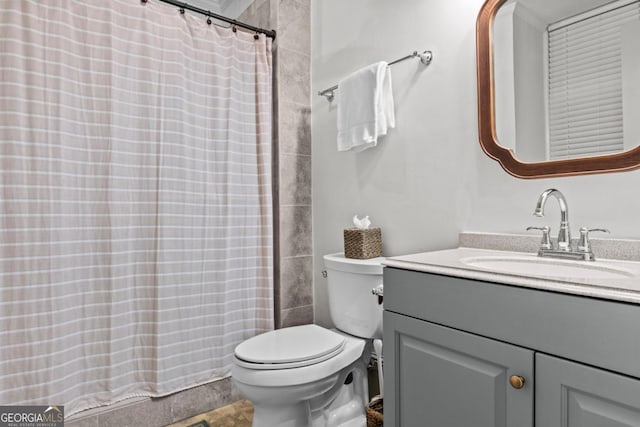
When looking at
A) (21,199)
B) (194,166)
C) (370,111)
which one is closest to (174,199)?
(194,166)

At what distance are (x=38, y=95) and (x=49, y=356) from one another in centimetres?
106

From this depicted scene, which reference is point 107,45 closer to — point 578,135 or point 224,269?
point 224,269

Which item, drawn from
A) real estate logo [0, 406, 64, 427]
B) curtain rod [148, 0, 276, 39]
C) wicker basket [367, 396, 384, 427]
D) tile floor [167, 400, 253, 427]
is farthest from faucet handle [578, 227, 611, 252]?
real estate logo [0, 406, 64, 427]

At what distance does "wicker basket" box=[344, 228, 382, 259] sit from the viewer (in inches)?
64.6

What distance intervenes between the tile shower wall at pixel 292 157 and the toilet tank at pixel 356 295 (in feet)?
1.61

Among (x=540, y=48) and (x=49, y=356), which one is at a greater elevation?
(x=540, y=48)

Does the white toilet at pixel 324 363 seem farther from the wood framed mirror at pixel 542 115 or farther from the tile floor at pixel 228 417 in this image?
the wood framed mirror at pixel 542 115

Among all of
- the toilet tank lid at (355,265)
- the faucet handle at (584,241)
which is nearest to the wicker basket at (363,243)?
the toilet tank lid at (355,265)

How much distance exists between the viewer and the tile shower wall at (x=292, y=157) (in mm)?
2111

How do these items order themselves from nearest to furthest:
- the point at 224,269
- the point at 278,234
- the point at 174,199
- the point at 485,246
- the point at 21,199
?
1. the point at 485,246
2. the point at 21,199
3. the point at 174,199
4. the point at 224,269
5. the point at 278,234

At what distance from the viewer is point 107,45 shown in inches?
63.6

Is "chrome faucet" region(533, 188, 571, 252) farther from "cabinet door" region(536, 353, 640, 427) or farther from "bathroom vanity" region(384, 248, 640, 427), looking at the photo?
"cabinet door" region(536, 353, 640, 427)

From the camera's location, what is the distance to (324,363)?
140cm

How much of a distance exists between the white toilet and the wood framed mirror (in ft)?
2.12
